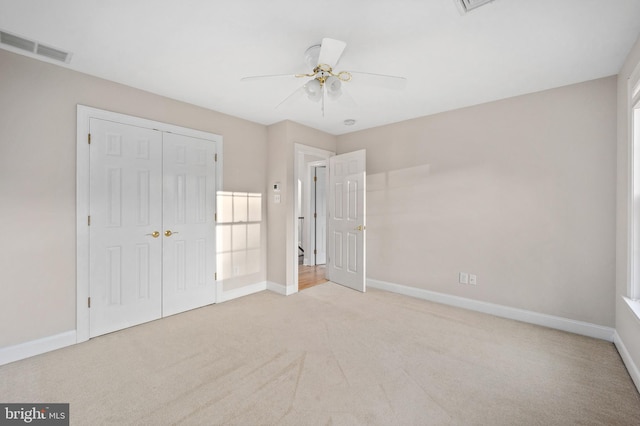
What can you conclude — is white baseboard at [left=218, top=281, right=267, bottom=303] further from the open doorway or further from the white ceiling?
the white ceiling

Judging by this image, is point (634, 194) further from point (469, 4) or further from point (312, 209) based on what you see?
point (312, 209)

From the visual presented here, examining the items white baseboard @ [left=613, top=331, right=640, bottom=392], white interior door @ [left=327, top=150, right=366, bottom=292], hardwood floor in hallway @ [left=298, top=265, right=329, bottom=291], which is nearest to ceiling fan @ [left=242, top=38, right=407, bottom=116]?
white interior door @ [left=327, top=150, right=366, bottom=292]

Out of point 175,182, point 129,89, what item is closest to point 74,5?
point 129,89

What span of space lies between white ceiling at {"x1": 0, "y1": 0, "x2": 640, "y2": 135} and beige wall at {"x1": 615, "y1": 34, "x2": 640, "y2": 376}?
161mm

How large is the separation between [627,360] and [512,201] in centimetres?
164

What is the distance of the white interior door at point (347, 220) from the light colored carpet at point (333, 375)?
122 centimetres

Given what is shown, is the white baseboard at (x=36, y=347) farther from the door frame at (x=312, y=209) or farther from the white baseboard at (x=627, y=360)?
the white baseboard at (x=627, y=360)

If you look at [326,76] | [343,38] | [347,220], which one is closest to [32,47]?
[326,76]

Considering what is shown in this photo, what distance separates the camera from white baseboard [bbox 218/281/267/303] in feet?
12.4

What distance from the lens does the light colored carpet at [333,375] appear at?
1733mm

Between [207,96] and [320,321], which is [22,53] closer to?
[207,96]

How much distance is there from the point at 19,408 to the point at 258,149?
3445 mm

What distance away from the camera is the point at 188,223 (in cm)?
342

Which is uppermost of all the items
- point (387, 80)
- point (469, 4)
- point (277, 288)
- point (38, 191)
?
point (469, 4)
